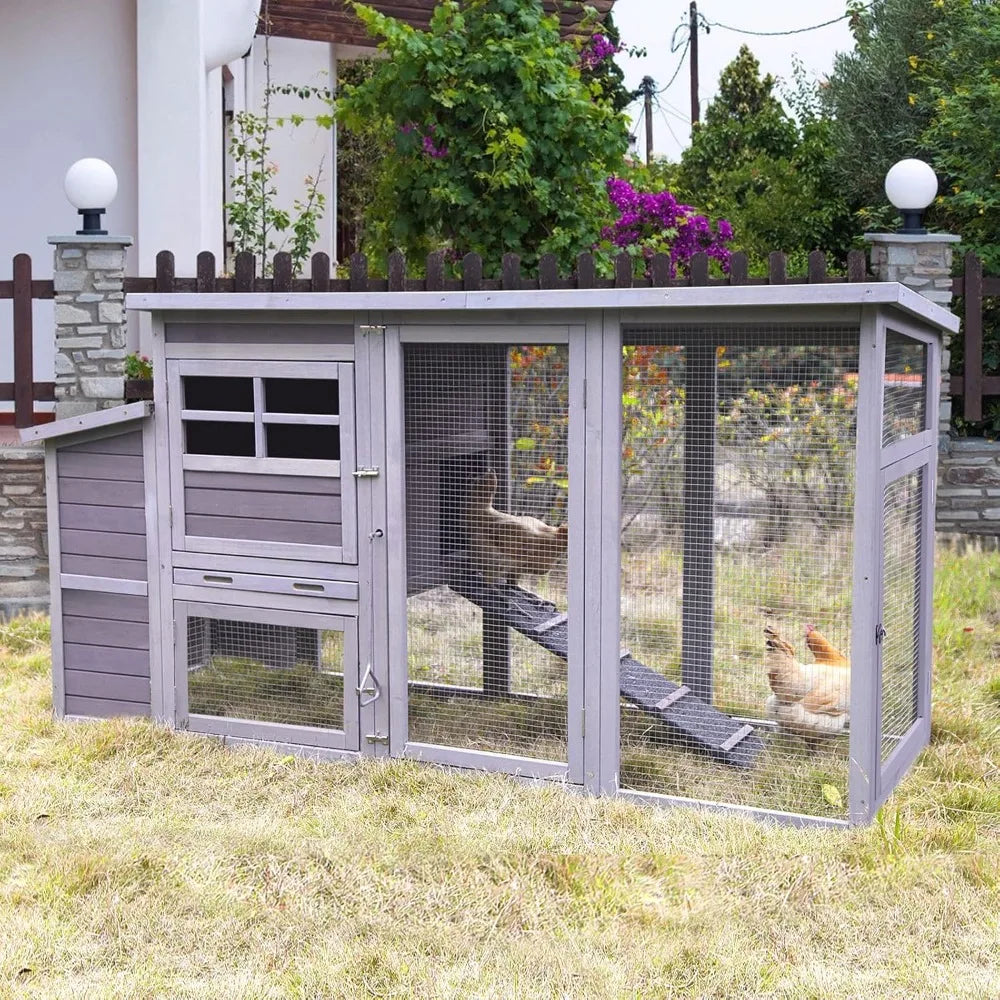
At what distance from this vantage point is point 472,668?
5.01m

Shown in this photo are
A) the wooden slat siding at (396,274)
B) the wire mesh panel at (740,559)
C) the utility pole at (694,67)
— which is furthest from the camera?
the utility pole at (694,67)

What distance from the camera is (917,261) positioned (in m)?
8.12

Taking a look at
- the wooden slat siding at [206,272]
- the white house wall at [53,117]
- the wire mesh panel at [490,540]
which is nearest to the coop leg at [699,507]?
the wire mesh panel at [490,540]

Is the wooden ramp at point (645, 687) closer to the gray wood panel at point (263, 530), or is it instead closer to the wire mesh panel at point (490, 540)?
the wire mesh panel at point (490, 540)

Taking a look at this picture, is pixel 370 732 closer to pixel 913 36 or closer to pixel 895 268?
pixel 895 268

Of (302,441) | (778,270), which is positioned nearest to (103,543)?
(302,441)

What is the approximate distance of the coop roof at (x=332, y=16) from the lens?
12.4 meters

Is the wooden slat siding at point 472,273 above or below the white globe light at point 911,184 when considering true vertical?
below

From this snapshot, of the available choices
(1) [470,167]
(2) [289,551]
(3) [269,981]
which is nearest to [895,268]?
(1) [470,167]

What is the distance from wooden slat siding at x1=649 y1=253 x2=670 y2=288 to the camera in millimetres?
5207

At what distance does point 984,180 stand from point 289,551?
284 inches

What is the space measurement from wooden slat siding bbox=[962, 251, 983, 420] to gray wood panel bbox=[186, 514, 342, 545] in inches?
198

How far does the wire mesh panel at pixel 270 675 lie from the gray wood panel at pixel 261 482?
47cm

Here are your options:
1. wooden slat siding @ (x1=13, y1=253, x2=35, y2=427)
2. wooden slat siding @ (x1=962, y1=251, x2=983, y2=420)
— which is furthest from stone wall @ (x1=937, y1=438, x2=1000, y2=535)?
wooden slat siding @ (x1=13, y1=253, x2=35, y2=427)
